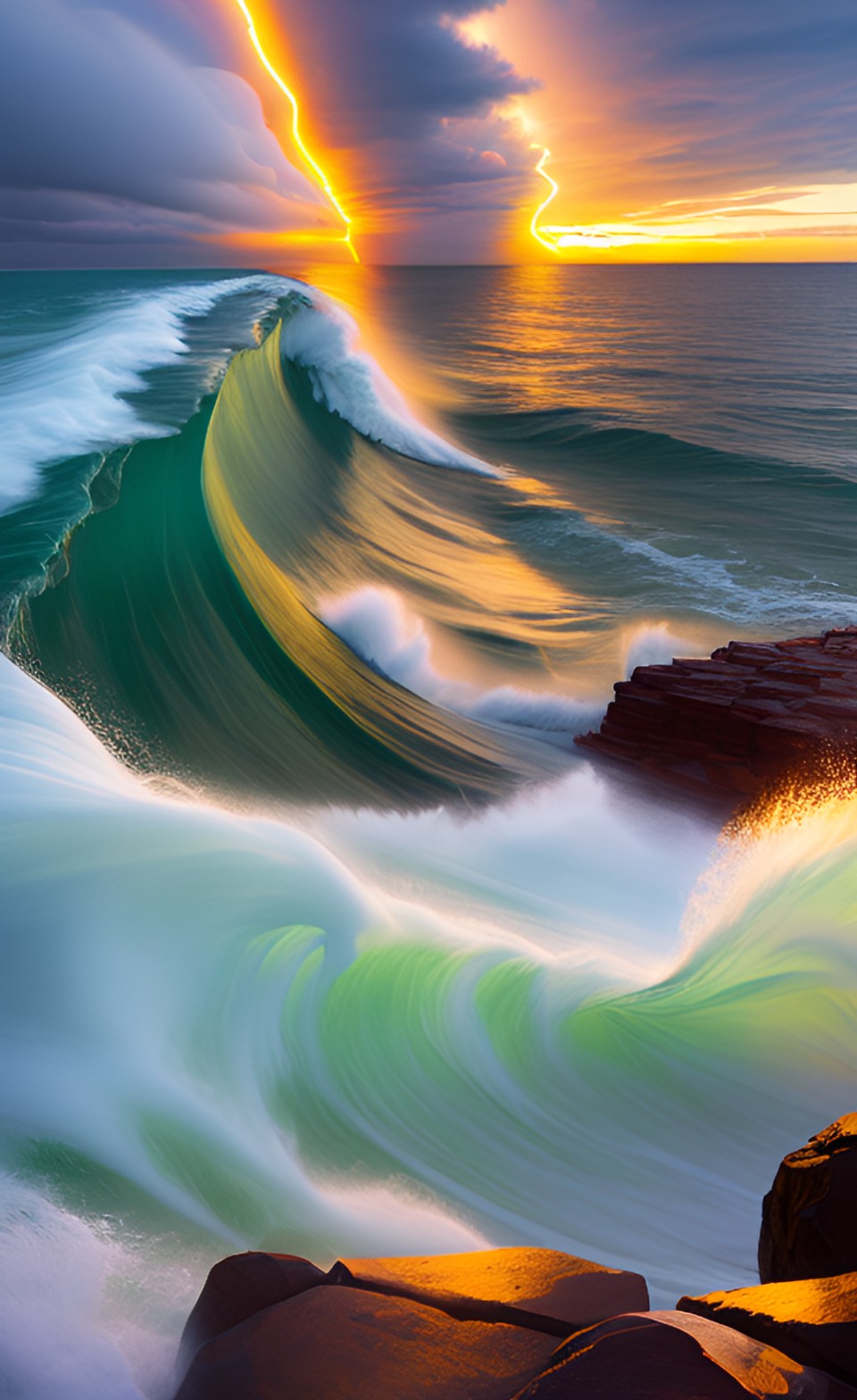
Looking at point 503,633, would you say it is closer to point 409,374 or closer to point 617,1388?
point 617,1388

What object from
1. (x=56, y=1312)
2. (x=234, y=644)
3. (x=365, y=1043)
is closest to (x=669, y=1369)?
(x=56, y=1312)

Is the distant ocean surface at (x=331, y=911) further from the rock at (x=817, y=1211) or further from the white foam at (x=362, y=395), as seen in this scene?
the white foam at (x=362, y=395)

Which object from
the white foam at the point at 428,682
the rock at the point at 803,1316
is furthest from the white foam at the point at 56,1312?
the white foam at the point at 428,682

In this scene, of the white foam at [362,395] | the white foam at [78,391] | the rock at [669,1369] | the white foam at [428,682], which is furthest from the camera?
the white foam at [362,395]

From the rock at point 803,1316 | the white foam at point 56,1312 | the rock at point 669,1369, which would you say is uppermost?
the rock at point 803,1316

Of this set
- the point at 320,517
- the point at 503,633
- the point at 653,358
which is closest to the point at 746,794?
the point at 503,633

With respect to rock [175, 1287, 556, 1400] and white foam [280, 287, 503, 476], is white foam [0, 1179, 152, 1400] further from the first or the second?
white foam [280, 287, 503, 476]

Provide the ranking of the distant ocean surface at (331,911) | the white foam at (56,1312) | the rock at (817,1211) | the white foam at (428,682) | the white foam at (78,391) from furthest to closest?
the white foam at (428,682), the white foam at (78,391), the distant ocean surface at (331,911), the rock at (817,1211), the white foam at (56,1312)

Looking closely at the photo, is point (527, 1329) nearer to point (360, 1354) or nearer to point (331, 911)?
point (360, 1354)
